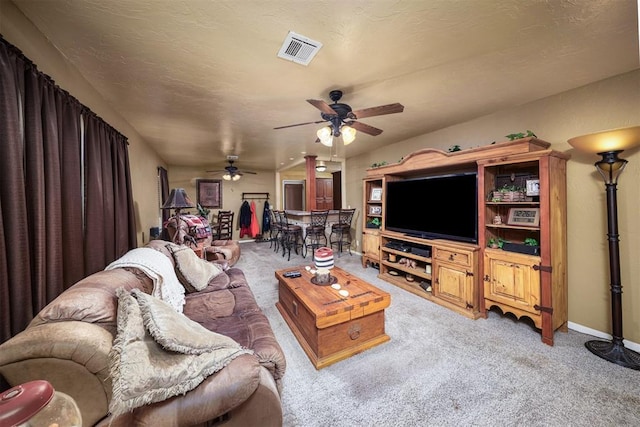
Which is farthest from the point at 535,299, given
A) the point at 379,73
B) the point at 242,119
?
the point at 242,119

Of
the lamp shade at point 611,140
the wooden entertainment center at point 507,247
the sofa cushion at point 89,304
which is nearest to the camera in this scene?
the sofa cushion at point 89,304

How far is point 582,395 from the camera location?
1.56 metres

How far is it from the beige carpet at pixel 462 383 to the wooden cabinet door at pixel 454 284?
340mm

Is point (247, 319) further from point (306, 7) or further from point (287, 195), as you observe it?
point (287, 195)

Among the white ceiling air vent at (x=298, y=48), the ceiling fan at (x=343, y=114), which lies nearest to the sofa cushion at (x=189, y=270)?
the ceiling fan at (x=343, y=114)

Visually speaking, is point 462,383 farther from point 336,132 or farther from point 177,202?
point 177,202

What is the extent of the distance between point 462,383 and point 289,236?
408 centimetres

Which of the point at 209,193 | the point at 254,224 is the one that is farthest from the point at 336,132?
the point at 209,193

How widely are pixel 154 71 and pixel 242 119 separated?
1.17 metres

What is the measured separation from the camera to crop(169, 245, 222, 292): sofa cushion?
7.19ft

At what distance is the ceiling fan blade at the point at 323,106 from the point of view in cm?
188

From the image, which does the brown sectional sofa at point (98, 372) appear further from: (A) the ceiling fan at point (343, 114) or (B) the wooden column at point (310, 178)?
(B) the wooden column at point (310, 178)

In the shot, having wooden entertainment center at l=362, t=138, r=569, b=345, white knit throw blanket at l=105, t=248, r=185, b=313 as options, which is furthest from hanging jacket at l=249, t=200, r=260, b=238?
white knit throw blanket at l=105, t=248, r=185, b=313

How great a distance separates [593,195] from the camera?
2.24 m
